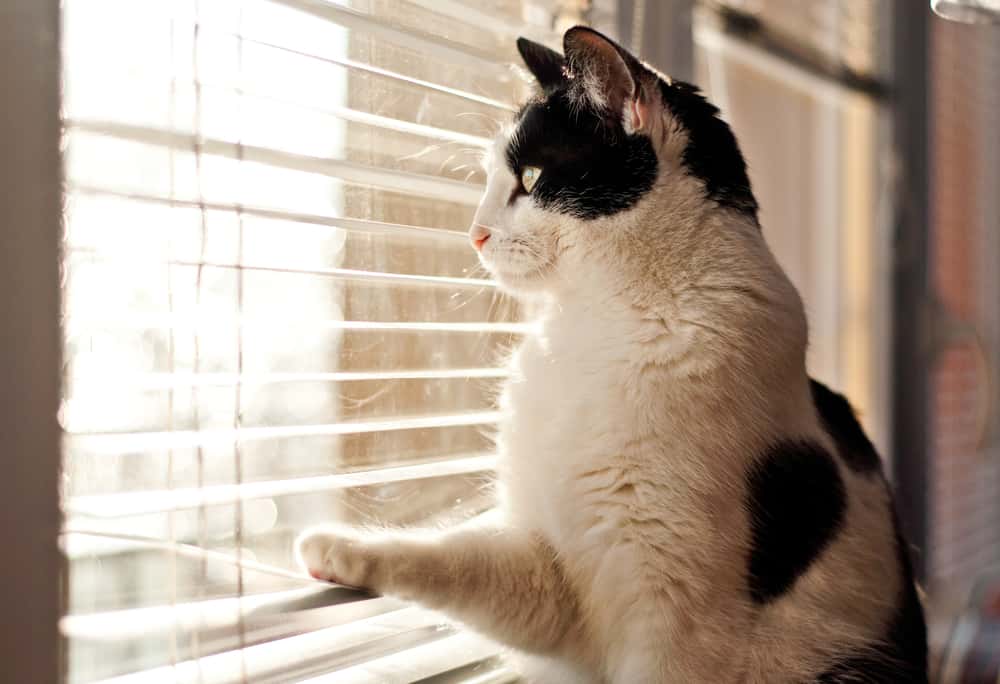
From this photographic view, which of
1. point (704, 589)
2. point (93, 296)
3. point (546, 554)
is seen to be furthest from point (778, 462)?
point (93, 296)

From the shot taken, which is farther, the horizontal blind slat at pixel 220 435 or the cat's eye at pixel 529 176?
the cat's eye at pixel 529 176

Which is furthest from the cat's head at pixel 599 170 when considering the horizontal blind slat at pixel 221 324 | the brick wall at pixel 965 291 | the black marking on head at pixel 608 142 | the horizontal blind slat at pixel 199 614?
the brick wall at pixel 965 291

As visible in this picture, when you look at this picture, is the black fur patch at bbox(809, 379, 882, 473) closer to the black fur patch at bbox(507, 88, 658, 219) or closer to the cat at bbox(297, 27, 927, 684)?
the cat at bbox(297, 27, 927, 684)

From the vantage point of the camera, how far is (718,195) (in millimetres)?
951

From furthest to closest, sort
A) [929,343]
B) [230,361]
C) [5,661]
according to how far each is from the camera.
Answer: [929,343] → [230,361] → [5,661]

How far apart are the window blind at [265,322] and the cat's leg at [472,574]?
0.05 m

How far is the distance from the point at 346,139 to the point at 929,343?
6.18 ft

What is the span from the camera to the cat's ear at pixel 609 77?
2.97 feet

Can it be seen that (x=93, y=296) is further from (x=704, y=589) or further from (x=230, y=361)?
(x=704, y=589)

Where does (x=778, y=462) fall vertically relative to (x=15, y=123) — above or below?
below

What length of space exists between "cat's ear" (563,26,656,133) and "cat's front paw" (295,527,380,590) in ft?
1.70

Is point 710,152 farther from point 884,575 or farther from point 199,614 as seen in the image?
point 199,614

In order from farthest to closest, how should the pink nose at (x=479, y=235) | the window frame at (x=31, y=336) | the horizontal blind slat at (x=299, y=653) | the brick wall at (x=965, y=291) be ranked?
the brick wall at (x=965, y=291)
the pink nose at (x=479, y=235)
the horizontal blind slat at (x=299, y=653)
the window frame at (x=31, y=336)

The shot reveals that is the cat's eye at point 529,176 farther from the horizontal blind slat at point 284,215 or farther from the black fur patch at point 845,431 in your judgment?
the black fur patch at point 845,431
